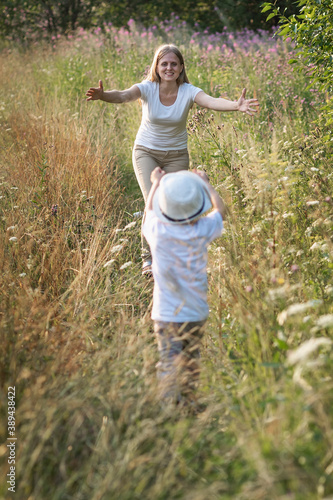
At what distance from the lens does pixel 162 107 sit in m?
4.09

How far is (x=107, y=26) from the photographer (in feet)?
49.0

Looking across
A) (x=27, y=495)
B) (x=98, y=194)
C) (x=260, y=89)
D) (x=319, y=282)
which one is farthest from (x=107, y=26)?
(x=27, y=495)

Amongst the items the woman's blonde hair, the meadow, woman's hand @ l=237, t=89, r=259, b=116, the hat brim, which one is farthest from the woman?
the hat brim

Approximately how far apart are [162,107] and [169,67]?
31 centimetres

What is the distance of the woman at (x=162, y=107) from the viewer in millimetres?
4062

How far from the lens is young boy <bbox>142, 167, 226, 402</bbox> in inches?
92.6

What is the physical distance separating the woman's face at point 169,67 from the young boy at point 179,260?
1885 millimetres

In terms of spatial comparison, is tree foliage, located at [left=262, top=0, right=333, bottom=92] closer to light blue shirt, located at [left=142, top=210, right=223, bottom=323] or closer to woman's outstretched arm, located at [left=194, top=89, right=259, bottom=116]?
woman's outstretched arm, located at [left=194, top=89, right=259, bottom=116]

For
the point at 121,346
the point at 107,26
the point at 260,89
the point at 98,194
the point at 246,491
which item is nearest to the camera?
the point at 246,491

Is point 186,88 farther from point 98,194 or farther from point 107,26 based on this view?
point 107,26

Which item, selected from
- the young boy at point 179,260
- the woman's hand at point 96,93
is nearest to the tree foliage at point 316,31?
the woman's hand at point 96,93

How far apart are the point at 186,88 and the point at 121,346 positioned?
95.0 inches

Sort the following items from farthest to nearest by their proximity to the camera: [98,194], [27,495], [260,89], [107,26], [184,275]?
[107,26], [260,89], [98,194], [184,275], [27,495]

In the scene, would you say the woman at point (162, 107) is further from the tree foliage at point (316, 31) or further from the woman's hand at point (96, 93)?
the tree foliage at point (316, 31)
